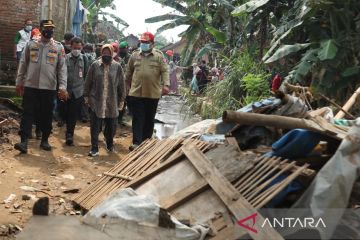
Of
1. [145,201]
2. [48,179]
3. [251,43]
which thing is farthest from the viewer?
[251,43]

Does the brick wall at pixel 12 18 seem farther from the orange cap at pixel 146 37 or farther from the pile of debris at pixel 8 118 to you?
the orange cap at pixel 146 37

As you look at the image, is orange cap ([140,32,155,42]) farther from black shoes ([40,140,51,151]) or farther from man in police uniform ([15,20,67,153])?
black shoes ([40,140,51,151])

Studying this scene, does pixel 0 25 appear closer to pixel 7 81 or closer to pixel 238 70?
pixel 7 81

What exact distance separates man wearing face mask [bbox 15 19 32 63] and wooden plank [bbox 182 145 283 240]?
→ 26.0ft

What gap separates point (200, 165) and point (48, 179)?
2627mm

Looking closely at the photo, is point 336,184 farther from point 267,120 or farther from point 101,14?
point 101,14

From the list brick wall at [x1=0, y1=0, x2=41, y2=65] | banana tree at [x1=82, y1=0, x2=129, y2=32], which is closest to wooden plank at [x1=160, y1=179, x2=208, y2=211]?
brick wall at [x1=0, y1=0, x2=41, y2=65]

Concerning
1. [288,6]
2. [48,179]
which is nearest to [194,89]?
[288,6]

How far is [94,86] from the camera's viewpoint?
22.4 ft

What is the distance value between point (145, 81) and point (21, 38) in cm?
494

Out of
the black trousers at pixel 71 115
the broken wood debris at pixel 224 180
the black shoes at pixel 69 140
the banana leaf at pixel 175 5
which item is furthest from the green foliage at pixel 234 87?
the broken wood debris at pixel 224 180

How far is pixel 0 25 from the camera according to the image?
11.1 m

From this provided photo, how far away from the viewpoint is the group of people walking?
21.0ft

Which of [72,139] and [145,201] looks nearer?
[145,201]
